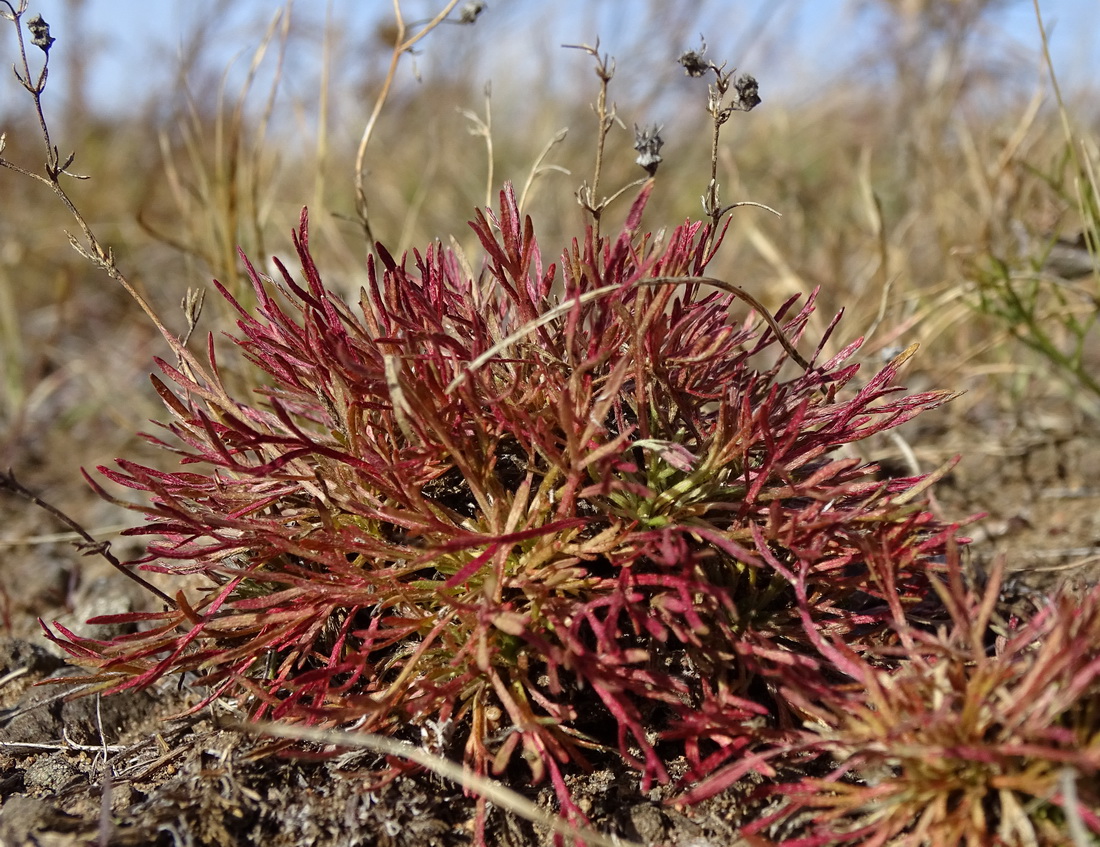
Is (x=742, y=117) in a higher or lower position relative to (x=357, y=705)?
higher

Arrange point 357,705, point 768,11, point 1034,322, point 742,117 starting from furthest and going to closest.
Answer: point 742,117 → point 768,11 → point 1034,322 → point 357,705

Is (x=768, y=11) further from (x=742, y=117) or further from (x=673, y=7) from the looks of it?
(x=742, y=117)

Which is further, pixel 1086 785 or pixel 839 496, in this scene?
pixel 839 496

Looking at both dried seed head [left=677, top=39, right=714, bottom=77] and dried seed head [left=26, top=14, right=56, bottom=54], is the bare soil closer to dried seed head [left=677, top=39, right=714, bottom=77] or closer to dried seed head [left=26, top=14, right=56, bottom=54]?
dried seed head [left=677, top=39, right=714, bottom=77]

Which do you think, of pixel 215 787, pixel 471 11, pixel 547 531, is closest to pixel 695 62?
pixel 471 11

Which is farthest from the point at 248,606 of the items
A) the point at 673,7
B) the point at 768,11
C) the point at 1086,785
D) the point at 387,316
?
the point at 673,7

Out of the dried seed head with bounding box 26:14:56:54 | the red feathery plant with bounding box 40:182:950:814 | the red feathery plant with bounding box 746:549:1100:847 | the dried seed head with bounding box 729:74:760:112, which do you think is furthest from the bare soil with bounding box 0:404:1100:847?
the dried seed head with bounding box 26:14:56:54

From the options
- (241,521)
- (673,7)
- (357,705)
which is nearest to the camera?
(357,705)

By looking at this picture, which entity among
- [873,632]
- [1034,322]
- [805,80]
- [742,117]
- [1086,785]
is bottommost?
[1086,785]

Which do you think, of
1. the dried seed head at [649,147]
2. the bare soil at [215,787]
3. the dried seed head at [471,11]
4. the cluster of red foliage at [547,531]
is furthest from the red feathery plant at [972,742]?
the dried seed head at [471,11]
